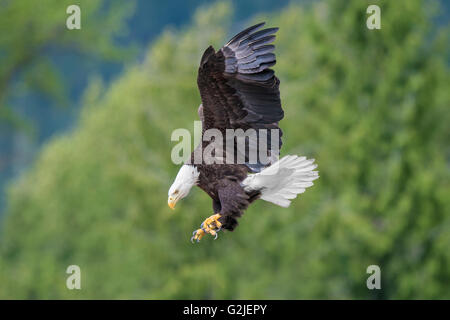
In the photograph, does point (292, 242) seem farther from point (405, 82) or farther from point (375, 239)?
Answer: point (405, 82)

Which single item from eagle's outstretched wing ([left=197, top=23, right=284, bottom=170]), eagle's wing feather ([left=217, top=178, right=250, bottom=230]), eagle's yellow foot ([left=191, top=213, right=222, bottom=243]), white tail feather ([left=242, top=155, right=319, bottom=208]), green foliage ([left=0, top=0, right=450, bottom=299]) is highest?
green foliage ([left=0, top=0, right=450, bottom=299])

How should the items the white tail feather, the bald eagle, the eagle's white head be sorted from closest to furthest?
1. the eagle's white head
2. the bald eagle
3. the white tail feather

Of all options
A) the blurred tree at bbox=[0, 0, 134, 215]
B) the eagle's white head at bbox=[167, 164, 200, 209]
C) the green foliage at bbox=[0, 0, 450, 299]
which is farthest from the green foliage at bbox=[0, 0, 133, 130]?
the eagle's white head at bbox=[167, 164, 200, 209]

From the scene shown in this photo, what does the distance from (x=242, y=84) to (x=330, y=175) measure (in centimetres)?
1351

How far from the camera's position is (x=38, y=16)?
73.3 feet

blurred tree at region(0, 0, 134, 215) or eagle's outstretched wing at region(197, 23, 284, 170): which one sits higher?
blurred tree at region(0, 0, 134, 215)

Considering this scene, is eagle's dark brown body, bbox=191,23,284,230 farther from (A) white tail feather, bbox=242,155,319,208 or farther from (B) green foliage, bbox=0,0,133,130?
(B) green foliage, bbox=0,0,133,130

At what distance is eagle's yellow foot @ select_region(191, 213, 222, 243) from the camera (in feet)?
10.4

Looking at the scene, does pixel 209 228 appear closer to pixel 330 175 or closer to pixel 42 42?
pixel 330 175

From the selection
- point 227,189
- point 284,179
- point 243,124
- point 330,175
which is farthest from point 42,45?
point 227,189

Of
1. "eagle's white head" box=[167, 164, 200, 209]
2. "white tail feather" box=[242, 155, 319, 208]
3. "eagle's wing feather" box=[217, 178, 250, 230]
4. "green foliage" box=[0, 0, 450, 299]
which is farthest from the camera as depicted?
"green foliage" box=[0, 0, 450, 299]

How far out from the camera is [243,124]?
370 centimetres

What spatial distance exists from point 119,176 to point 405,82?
719 centimetres

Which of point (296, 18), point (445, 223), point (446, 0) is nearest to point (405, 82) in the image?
point (445, 223)
